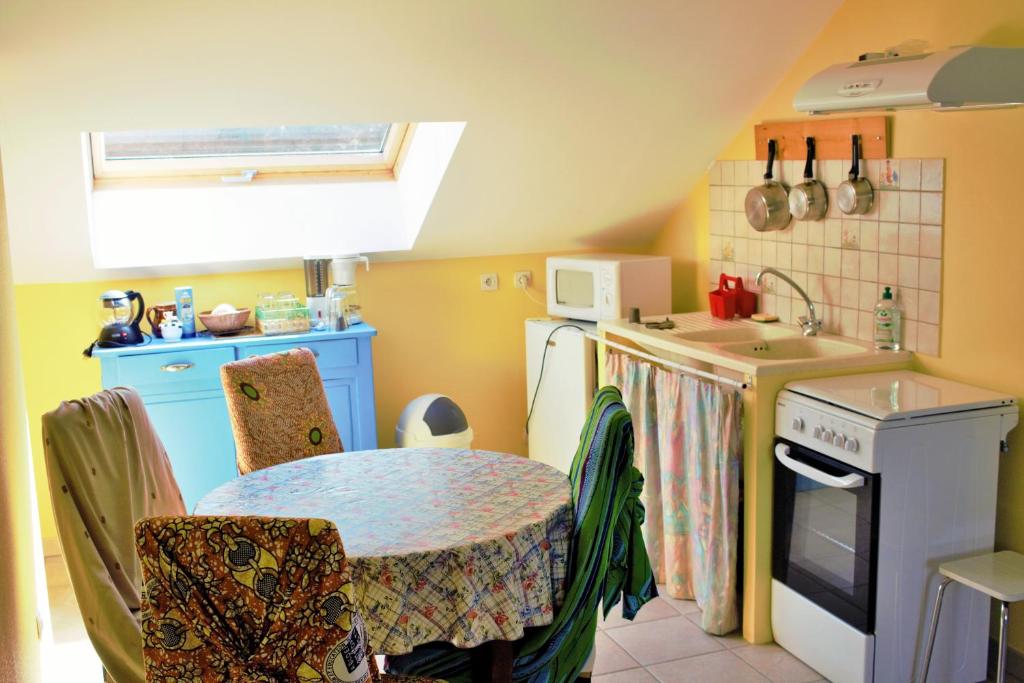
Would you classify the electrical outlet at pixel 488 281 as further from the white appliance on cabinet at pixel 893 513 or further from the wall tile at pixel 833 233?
the white appliance on cabinet at pixel 893 513

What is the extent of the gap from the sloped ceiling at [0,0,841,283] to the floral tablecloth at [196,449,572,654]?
4.59 feet

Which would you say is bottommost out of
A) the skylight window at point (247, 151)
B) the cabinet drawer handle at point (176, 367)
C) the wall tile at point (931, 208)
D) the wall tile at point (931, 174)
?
the cabinet drawer handle at point (176, 367)

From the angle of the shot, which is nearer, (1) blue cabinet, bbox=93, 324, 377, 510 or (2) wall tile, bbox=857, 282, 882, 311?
(2) wall tile, bbox=857, 282, 882, 311

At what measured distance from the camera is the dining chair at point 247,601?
73.8 inches

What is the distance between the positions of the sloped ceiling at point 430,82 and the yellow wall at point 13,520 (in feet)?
2.51

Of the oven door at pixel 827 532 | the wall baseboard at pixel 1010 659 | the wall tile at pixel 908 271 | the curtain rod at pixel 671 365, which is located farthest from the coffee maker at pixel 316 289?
the wall baseboard at pixel 1010 659

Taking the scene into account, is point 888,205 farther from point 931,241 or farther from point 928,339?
point 928,339

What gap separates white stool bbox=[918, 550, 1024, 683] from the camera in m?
2.75

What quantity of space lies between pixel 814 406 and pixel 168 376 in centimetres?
256

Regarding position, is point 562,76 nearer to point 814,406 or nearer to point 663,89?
point 663,89

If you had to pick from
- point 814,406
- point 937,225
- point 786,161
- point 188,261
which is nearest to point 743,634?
point 814,406

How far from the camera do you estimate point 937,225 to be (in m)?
3.33

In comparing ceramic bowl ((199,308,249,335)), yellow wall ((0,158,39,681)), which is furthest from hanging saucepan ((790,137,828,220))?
yellow wall ((0,158,39,681))

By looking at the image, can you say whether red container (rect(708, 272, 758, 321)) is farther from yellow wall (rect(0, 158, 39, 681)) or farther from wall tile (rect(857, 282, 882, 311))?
yellow wall (rect(0, 158, 39, 681))
